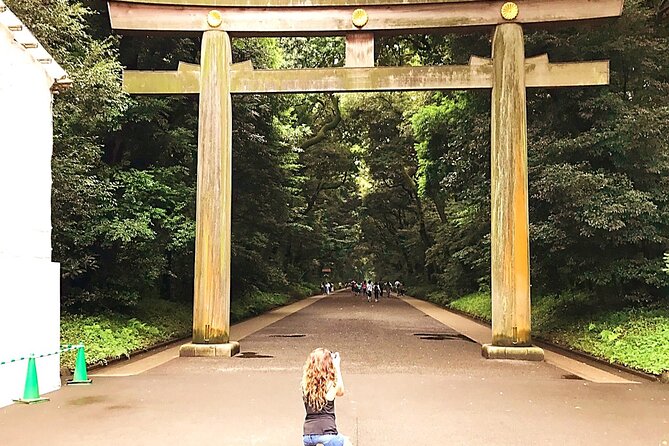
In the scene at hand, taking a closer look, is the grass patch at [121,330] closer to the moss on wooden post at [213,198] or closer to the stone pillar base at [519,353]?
the moss on wooden post at [213,198]

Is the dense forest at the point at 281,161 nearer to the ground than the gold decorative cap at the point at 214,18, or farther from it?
nearer to the ground

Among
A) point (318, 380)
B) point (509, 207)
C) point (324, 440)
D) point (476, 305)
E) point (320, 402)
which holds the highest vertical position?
point (509, 207)

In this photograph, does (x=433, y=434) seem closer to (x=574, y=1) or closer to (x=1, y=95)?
(x=1, y=95)

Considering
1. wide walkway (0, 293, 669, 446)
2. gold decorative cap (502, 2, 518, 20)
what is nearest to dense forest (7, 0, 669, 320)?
gold decorative cap (502, 2, 518, 20)

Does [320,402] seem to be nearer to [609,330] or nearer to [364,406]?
[364,406]


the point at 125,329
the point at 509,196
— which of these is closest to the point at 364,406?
the point at 509,196

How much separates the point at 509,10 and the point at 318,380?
10.2 meters

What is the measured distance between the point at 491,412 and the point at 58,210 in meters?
8.89

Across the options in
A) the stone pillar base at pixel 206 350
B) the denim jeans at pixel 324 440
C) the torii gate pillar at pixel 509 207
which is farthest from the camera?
the stone pillar base at pixel 206 350

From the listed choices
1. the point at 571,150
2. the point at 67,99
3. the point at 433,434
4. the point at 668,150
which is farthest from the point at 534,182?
the point at 67,99

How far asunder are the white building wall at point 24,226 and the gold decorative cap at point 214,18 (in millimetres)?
4350

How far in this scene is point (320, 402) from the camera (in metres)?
4.33

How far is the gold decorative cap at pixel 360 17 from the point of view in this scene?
40.7 ft

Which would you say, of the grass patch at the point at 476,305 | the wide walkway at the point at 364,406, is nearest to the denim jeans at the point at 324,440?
the wide walkway at the point at 364,406
